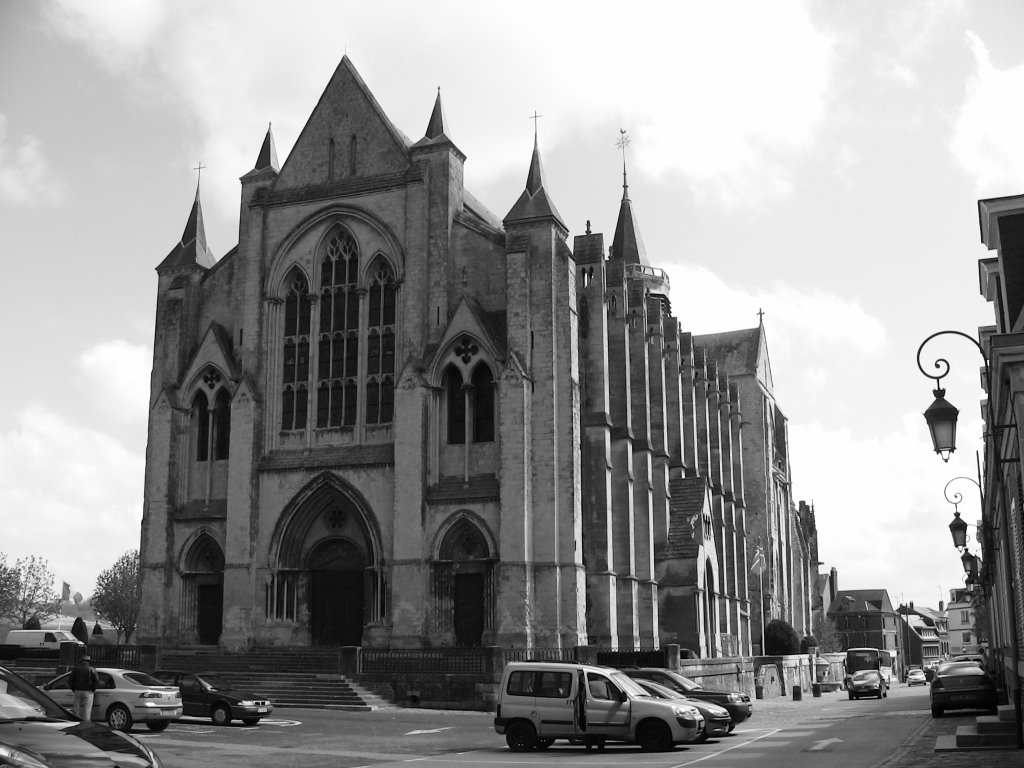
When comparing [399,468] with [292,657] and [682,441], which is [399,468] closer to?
[292,657]

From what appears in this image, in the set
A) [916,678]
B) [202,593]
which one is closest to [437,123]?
[202,593]

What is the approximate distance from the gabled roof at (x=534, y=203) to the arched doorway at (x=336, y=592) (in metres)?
11.8

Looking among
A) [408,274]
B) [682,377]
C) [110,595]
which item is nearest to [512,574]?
[408,274]

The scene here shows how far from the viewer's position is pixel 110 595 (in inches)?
3349

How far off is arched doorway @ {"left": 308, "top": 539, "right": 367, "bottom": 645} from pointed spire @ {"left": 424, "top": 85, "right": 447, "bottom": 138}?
44.8ft

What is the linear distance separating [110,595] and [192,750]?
70648mm

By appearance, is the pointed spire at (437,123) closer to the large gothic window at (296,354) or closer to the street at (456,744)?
the large gothic window at (296,354)


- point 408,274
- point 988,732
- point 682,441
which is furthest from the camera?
point 682,441

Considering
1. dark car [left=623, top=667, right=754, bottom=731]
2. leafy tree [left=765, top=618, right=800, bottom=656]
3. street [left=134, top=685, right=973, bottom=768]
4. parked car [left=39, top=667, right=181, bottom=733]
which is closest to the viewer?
street [left=134, top=685, right=973, bottom=768]

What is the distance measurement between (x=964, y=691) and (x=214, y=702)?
55.8 ft

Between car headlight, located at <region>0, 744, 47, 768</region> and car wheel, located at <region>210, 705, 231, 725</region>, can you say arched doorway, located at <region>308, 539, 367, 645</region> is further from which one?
car headlight, located at <region>0, 744, 47, 768</region>

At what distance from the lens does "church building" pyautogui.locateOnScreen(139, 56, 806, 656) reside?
35.2 meters

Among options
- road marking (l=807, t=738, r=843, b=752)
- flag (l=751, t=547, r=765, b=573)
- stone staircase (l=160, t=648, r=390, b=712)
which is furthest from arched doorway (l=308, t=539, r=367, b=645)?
flag (l=751, t=547, r=765, b=573)

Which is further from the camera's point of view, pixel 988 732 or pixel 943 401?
pixel 988 732
